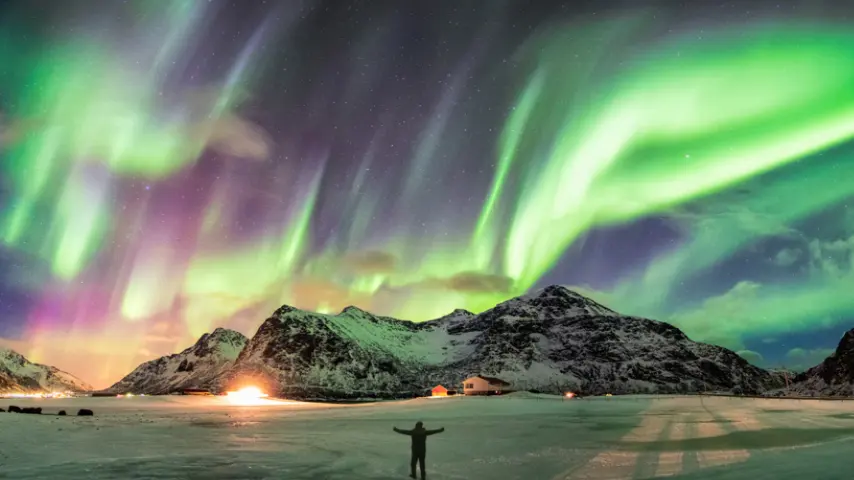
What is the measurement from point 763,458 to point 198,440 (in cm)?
2893

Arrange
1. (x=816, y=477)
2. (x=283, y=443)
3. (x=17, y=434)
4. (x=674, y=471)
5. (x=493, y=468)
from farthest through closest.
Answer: (x=17, y=434), (x=283, y=443), (x=493, y=468), (x=674, y=471), (x=816, y=477)

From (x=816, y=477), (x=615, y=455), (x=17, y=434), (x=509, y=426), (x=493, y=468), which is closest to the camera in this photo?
(x=816, y=477)

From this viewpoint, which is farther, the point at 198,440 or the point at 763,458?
the point at 198,440

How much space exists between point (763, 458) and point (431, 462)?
46.7ft

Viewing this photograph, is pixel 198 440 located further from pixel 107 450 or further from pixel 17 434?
pixel 17 434

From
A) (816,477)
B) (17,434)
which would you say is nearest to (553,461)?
(816,477)

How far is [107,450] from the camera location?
2822cm

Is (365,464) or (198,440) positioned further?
(198,440)

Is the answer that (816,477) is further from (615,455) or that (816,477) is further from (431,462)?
(431,462)

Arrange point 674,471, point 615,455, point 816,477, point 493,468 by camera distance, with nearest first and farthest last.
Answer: point 816,477 < point 674,471 < point 493,468 < point 615,455

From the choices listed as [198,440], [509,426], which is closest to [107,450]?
[198,440]

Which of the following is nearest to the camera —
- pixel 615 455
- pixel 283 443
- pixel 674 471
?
pixel 674 471

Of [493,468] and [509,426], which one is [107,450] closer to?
[493,468]

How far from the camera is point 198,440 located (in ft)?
109
